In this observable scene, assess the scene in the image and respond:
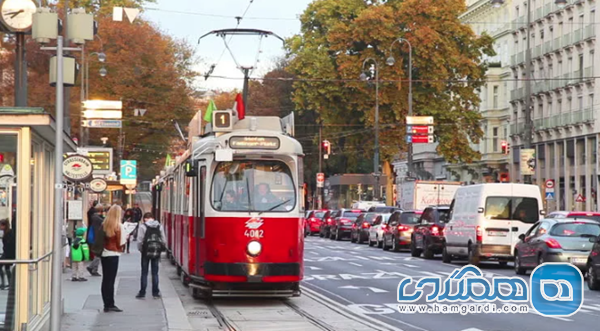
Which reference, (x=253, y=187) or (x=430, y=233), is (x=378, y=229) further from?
(x=253, y=187)

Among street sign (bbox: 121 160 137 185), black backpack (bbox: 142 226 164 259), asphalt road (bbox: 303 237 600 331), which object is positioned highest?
street sign (bbox: 121 160 137 185)

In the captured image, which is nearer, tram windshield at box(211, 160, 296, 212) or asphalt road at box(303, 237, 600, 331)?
asphalt road at box(303, 237, 600, 331)

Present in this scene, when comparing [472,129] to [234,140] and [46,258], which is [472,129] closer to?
[234,140]

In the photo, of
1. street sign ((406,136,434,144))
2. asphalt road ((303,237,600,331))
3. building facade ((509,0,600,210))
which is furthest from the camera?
building facade ((509,0,600,210))

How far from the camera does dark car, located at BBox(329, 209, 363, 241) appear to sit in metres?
64.7

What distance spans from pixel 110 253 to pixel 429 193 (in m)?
40.1

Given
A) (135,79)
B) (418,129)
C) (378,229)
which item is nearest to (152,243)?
(378,229)

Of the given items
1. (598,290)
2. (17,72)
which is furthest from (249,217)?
(598,290)

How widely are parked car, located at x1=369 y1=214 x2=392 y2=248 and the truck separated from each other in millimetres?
4276

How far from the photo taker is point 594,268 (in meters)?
25.3

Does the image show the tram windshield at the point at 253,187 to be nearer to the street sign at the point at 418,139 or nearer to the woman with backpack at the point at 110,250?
the woman with backpack at the point at 110,250

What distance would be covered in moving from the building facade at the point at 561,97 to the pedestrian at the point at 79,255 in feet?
128

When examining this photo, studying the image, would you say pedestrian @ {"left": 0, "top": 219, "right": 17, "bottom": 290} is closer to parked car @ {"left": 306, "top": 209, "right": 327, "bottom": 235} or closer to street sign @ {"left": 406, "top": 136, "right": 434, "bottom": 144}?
street sign @ {"left": 406, "top": 136, "right": 434, "bottom": 144}

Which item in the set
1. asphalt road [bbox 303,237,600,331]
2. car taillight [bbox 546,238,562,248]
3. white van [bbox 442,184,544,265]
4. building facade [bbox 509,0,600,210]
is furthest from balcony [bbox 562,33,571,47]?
car taillight [bbox 546,238,562,248]
